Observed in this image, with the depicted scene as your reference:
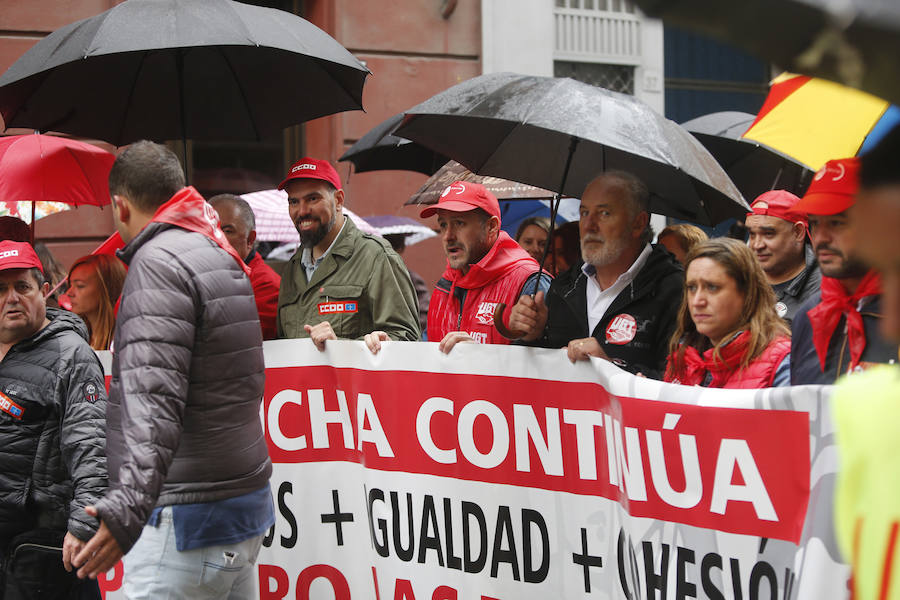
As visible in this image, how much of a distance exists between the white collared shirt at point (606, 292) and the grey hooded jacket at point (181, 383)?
5.28ft

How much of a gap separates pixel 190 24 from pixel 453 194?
1502mm

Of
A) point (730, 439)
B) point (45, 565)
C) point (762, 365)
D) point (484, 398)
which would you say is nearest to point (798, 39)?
point (730, 439)

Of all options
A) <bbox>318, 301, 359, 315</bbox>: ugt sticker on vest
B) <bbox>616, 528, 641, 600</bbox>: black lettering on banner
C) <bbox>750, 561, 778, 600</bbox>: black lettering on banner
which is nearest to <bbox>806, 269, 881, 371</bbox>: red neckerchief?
<bbox>750, 561, 778, 600</bbox>: black lettering on banner

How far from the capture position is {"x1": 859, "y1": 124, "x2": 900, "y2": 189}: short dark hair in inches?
53.6

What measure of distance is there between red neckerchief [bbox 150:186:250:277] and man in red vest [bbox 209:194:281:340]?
239cm

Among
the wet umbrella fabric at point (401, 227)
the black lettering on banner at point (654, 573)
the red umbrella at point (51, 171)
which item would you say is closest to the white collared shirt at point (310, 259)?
the red umbrella at point (51, 171)

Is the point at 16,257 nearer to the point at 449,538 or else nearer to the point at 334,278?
the point at 334,278

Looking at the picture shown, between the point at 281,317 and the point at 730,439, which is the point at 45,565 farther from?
the point at 730,439

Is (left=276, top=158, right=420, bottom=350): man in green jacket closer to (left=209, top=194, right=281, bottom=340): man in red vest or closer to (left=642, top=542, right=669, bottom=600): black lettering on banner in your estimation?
(left=209, top=194, right=281, bottom=340): man in red vest

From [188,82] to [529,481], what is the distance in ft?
9.92

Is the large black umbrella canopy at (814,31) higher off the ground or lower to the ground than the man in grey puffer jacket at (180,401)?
higher

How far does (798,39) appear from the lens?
1.29 m

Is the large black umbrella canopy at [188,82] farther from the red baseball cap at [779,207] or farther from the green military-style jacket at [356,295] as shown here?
the red baseball cap at [779,207]

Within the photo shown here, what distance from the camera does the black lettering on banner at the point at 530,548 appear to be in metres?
4.29
